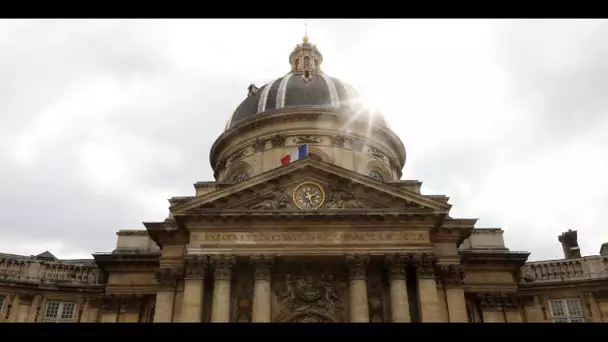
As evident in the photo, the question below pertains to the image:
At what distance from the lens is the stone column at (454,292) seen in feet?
86.2

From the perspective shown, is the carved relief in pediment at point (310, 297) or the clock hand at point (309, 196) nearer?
the carved relief in pediment at point (310, 297)

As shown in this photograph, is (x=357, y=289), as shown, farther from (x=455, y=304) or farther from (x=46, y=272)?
(x=46, y=272)

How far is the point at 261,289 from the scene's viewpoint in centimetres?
2553

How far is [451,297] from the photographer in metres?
26.6

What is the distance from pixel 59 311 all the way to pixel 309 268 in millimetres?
16635

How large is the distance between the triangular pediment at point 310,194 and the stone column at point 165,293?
322cm

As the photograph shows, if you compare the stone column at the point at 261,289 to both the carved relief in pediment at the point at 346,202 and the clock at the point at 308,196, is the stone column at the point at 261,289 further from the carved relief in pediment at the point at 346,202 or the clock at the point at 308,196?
the carved relief in pediment at the point at 346,202

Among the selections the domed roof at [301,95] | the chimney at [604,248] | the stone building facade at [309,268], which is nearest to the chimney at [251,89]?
the domed roof at [301,95]

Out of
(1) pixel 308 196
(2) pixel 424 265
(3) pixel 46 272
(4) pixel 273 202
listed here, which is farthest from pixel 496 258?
(3) pixel 46 272

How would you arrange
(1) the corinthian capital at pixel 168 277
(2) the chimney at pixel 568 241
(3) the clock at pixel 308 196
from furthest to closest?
(2) the chimney at pixel 568 241
(3) the clock at pixel 308 196
(1) the corinthian capital at pixel 168 277

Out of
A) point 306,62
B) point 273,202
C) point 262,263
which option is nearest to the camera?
point 262,263

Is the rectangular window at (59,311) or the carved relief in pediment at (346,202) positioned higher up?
the carved relief in pediment at (346,202)
